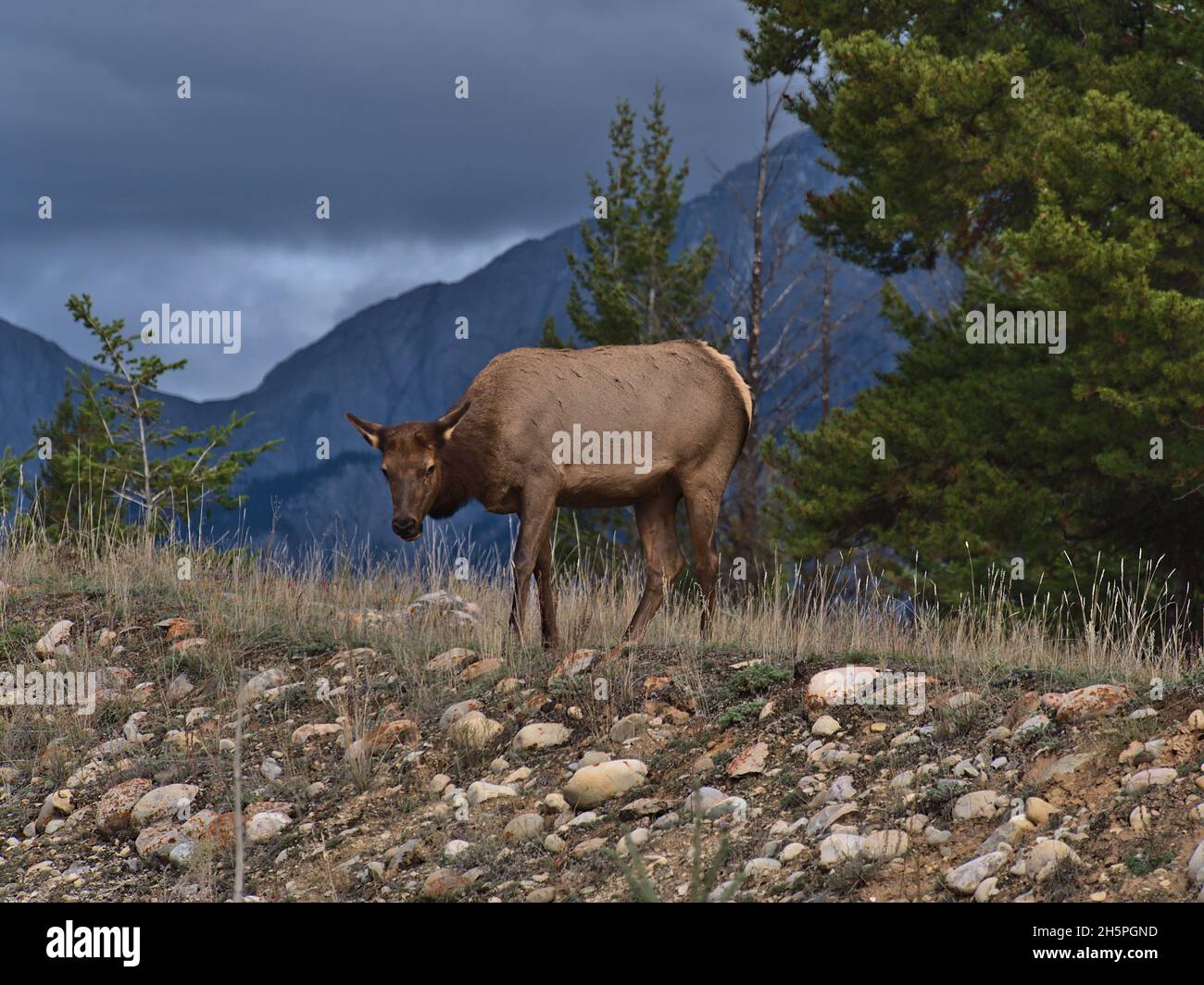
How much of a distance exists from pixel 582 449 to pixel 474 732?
7.38ft

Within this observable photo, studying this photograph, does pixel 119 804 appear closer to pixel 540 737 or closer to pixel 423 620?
pixel 540 737

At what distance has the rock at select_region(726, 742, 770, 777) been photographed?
22.7 feet

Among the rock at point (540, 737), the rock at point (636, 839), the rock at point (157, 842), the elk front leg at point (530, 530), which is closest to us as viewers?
the rock at point (636, 839)

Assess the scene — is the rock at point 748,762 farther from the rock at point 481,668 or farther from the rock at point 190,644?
the rock at point 190,644

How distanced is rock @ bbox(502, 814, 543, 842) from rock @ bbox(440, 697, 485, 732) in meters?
1.48

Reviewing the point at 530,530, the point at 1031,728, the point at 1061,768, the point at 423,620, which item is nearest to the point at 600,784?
the point at 1031,728

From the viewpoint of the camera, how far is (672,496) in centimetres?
1012

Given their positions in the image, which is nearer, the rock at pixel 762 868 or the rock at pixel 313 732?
the rock at pixel 762 868

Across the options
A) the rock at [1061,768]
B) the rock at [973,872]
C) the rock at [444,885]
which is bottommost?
the rock at [444,885]

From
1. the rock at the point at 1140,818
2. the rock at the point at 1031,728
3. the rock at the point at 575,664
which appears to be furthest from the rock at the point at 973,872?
the rock at the point at 575,664

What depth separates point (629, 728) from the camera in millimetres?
7645

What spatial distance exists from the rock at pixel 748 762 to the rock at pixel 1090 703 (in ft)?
4.79

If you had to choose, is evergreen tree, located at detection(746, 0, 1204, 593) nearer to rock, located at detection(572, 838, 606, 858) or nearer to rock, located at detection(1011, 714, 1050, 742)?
rock, located at detection(1011, 714, 1050, 742)

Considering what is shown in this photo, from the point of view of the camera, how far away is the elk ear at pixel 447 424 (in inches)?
356
